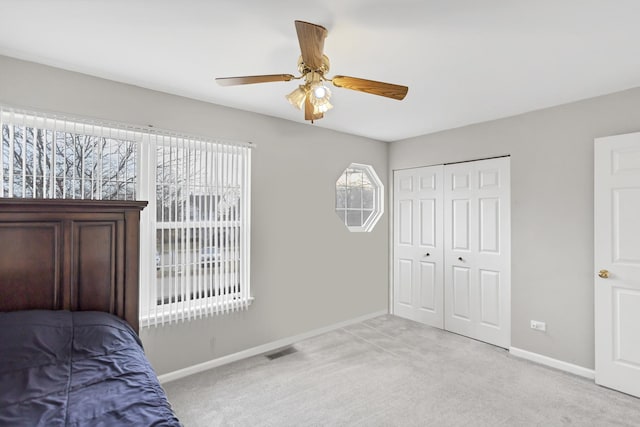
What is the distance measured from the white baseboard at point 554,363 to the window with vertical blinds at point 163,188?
9.10 feet

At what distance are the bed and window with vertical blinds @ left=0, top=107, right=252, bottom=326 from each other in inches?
19.8

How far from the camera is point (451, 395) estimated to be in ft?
8.21

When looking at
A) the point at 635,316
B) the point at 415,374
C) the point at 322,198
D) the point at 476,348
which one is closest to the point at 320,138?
the point at 322,198

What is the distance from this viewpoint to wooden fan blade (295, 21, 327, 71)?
4.82 feet

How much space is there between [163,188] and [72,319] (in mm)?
1211

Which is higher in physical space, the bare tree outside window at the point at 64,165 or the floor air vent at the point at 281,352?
the bare tree outside window at the point at 64,165

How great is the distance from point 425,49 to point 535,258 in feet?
7.84

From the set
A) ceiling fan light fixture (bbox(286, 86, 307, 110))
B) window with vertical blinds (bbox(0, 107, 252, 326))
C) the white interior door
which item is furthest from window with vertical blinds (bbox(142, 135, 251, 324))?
the white interior door

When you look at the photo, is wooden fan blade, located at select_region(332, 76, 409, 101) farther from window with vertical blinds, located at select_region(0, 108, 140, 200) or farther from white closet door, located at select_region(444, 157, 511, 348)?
white closet door, located at select_region(444, 157, 511, 348)

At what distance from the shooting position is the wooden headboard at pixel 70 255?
1739 millimetres

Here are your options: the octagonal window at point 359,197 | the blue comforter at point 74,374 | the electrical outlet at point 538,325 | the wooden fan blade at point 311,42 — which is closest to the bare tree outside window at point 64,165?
the blue comforter at point 74,374

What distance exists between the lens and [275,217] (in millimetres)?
3389

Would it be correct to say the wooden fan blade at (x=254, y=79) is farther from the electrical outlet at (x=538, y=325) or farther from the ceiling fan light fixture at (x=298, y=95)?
the electrical outlet at (x=538, y=325)

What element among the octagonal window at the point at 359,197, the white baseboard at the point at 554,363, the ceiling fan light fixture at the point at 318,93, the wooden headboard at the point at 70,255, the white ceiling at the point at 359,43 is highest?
the white ceiling at the point at 359,43
